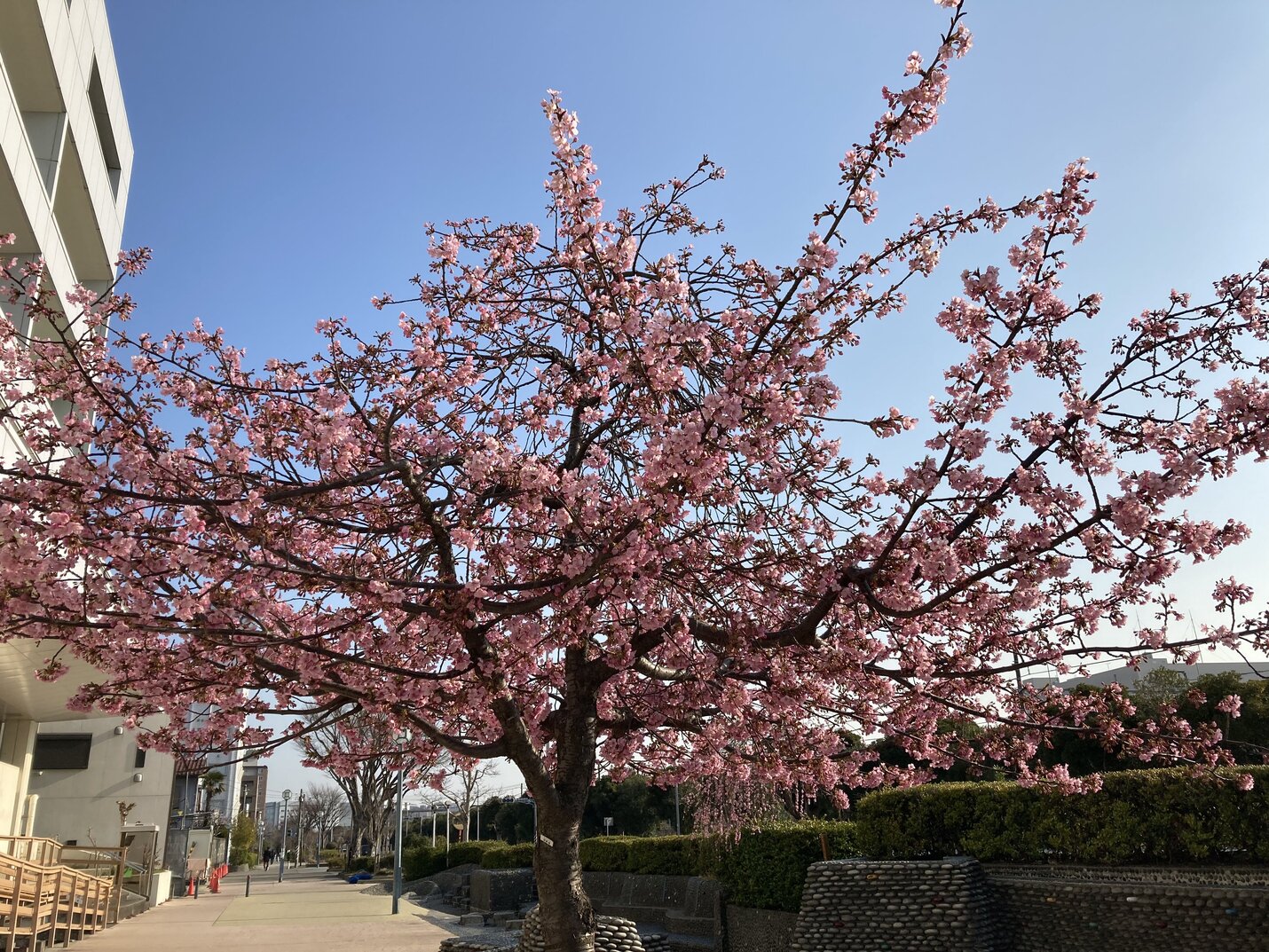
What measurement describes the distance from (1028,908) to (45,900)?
444 inches

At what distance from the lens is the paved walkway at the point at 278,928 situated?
1230cm

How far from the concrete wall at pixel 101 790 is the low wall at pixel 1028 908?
68.9 feet

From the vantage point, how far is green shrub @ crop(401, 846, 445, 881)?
33.2 m

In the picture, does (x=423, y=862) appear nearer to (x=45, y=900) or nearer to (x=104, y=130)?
(x=45, y=900)

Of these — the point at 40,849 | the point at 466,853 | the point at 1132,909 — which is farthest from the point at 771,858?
the point at 466,853

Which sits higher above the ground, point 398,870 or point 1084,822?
point 1084,822

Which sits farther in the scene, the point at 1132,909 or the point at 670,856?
the point at 670,856

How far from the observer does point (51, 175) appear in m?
13.3

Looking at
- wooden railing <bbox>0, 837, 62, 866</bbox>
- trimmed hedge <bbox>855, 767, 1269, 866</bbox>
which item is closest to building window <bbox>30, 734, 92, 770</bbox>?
wooden railing <bbox>0, 837, 62, 866</bbox>

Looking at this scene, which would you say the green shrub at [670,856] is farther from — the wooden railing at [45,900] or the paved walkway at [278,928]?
the wooden railing at [45,900]

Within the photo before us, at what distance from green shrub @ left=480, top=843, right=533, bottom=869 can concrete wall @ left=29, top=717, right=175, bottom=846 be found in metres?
9.38

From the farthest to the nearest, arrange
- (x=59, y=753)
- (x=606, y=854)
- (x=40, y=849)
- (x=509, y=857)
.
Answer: (x=509, y=857) < (x=59, y=753) < (x=606, y=854) < (x=40, y=849)

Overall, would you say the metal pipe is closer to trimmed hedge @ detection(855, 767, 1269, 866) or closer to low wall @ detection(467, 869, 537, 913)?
low wall @ detection(467, 869, 537, 913)

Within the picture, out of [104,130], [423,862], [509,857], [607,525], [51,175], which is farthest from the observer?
[423,862]
